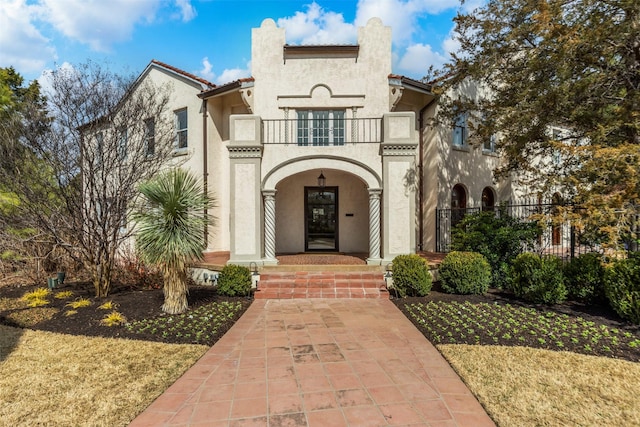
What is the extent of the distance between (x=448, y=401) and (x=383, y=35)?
1100 centimetres

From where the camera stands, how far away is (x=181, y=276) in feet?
23.5

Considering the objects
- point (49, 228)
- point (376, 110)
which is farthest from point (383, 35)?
point (49, 228)

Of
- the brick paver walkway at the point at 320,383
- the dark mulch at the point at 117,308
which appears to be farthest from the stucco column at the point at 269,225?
the brick paver walkway at the point at 320,383

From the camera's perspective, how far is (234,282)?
28.1ft

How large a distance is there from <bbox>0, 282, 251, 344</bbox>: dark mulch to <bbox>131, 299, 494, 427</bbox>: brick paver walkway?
1282 mm

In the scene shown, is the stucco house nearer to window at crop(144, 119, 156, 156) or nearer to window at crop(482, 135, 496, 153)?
window at crop(482, 135, 496, 153)

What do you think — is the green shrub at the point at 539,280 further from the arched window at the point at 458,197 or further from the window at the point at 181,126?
the window at the point at 181,126

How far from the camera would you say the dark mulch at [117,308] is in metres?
6.10

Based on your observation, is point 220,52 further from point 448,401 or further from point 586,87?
point 448,401

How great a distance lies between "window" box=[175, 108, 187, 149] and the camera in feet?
45.3

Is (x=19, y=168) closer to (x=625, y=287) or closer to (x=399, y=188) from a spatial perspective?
(x=399, y=188)

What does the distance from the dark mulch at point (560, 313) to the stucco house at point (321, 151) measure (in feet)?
6.90

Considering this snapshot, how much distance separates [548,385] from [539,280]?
4254mm

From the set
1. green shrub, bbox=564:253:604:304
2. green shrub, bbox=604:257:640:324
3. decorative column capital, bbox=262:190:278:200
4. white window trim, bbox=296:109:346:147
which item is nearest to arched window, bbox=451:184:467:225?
white window trim, bbox=296:109:346:147
